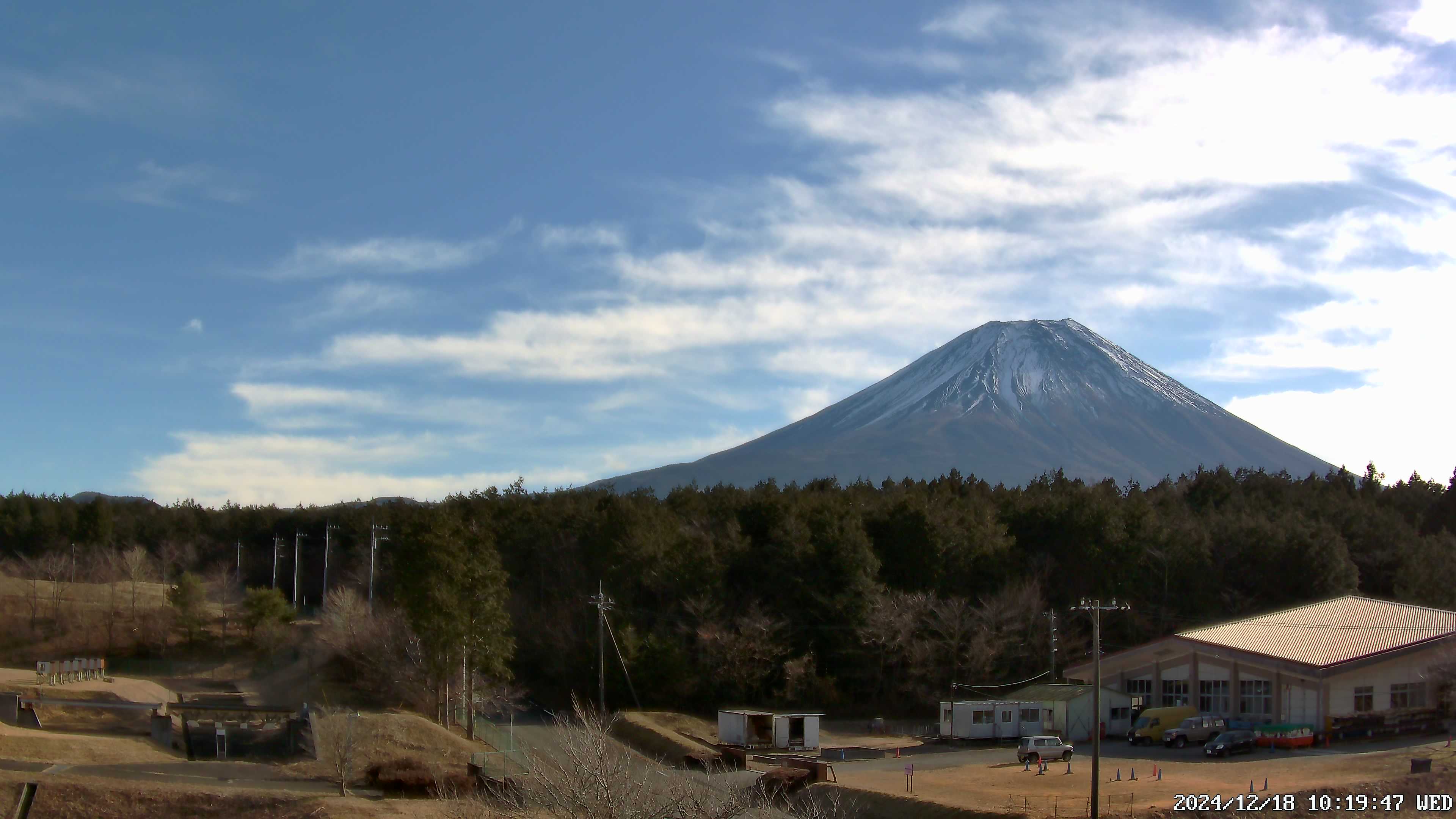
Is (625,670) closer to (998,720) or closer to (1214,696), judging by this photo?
(998,720)

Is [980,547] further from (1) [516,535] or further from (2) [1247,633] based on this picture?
(1) [516,535]

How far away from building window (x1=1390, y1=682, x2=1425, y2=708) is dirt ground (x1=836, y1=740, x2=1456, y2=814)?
525cm

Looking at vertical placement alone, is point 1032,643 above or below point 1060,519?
below

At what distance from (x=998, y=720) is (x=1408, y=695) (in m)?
15.0

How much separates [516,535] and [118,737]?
30.1 metres

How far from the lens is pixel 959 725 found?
154 ft

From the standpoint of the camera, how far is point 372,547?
57750mm

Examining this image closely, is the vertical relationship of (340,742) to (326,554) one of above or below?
below

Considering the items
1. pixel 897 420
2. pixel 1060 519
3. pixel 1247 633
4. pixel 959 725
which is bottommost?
pixel 959 725

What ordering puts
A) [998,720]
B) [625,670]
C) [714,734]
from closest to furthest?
[998,720] < [714,734] < [625,670]

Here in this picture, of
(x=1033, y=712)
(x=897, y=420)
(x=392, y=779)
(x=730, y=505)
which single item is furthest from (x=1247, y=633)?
(x=897, y=420)

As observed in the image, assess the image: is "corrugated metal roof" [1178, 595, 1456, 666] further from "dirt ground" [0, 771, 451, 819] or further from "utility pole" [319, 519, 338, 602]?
"utility pole" [319, 519, 338, 602]

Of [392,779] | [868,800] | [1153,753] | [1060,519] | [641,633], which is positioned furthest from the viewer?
[1060,519]

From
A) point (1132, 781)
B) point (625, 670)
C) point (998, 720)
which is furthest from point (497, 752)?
point (1132, 781)
